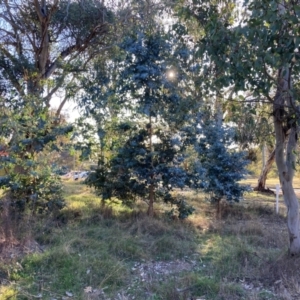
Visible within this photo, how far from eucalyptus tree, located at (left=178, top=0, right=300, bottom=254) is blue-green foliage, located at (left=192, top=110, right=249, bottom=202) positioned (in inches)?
172

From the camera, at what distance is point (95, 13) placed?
11023 millimetres

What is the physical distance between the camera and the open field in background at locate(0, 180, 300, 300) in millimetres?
4738

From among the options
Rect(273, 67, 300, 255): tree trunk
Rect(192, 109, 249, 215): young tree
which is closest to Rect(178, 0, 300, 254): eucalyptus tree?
Rect(273, 67, 300, 255): tree trunk

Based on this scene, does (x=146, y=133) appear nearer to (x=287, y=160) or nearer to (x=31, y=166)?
(x=31, y=166)

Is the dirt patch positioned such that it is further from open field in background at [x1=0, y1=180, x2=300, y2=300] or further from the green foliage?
the green foliage

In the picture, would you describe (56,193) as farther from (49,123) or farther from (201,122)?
(201,122)

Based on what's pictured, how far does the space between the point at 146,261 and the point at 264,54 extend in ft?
13.1

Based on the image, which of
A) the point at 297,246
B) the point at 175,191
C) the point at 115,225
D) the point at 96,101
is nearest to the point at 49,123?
the point at 96,101

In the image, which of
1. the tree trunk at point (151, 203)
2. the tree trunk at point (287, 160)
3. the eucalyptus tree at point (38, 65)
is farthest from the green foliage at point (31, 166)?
the tree trunk at point (287, 160)

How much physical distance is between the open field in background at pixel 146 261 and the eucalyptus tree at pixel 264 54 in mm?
1043

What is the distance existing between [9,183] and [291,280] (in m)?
6.07

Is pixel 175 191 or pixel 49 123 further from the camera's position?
pixel 175 191

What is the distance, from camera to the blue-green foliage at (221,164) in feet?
33.5

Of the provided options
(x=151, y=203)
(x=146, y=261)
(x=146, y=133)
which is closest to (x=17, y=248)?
(x=146, y=261)
